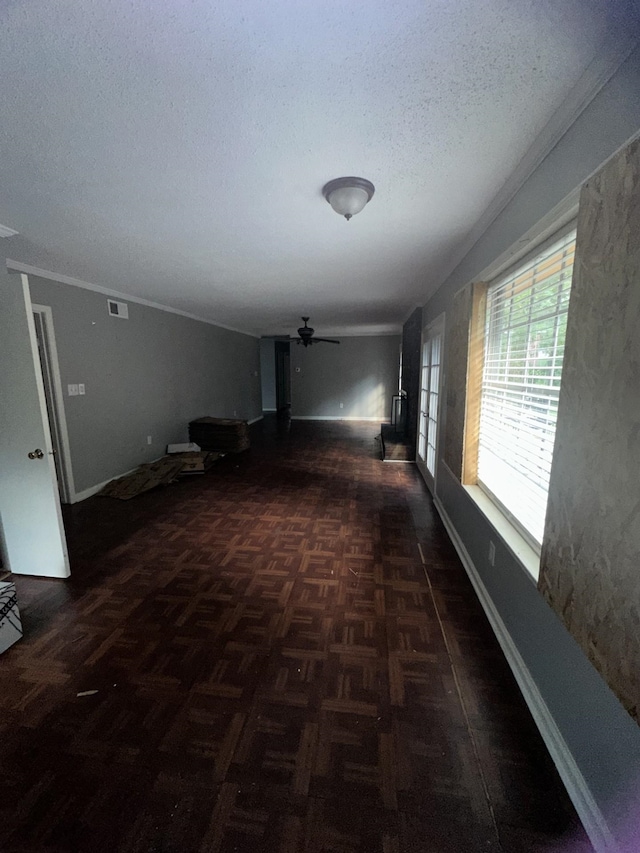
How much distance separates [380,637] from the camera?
1723mm

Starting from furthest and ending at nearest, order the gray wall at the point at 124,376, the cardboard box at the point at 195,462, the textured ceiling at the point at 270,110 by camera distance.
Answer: the cardboard box at the point at 195,462, the gray wall at the point at 124,376, the textured ceiling at the point at 270,110

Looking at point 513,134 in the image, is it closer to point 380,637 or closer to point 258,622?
point 380,637

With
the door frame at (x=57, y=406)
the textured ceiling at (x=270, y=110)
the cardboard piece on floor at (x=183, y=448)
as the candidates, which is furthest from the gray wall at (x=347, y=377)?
the textured ceiling at (x=270, y=110)

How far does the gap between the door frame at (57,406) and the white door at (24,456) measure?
1.15 metres

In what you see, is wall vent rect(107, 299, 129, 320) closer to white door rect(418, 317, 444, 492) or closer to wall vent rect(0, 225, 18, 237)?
wall vent rect(0, 225, 18, 237)

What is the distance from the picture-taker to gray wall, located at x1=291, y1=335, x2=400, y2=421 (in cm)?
847

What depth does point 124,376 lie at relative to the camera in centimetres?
406

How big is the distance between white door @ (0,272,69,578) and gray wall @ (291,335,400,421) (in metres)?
6.98

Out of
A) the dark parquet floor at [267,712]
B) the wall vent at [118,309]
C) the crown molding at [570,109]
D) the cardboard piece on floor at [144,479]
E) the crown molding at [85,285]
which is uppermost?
the crown molding at [85,285]

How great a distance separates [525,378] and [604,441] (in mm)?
764

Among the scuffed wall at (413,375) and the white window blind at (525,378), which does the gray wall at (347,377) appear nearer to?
the scuffed wall at (413,375)

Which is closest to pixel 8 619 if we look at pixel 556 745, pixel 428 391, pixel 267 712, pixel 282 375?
pixel 267 712

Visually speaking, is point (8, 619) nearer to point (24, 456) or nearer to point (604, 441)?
point (24, 456)

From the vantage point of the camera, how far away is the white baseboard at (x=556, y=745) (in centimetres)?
94
